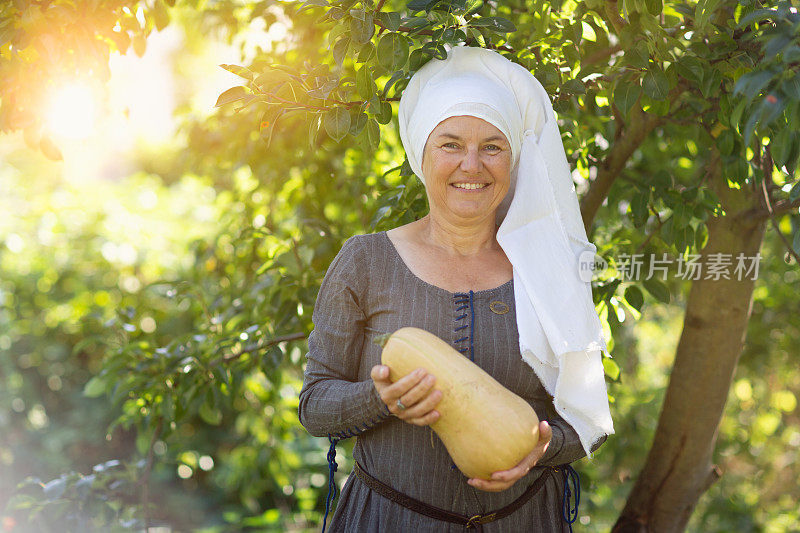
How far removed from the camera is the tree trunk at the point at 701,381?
8.92 feet

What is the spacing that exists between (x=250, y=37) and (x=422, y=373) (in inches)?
98.0

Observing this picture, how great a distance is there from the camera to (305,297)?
2.65 m

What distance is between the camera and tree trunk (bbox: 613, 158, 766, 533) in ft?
8.92

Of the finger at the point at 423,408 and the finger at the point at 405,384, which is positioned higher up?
the finger at the point at 405,384

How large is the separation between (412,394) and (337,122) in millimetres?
846

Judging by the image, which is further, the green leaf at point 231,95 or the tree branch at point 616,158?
the tree branch at point 616,158

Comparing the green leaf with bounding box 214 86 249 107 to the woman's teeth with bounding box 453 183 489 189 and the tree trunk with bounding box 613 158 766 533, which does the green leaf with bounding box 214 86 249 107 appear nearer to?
the woman's teeth with bounding box 453 183 489 189

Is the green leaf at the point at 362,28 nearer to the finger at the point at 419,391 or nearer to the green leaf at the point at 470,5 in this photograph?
the green leaf at the point at 470,5

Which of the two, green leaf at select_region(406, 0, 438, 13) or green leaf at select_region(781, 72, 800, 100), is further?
green leaf at select_region(406, 0, 438, 13)

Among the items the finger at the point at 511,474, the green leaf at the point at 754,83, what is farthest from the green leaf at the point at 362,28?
the finger at the point at 511,474

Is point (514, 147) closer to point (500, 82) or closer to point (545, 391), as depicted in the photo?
point (500, 82)

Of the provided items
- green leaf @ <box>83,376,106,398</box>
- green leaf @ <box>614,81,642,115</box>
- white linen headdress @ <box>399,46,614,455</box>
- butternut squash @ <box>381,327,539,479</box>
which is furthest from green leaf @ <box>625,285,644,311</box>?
green leaf @ <box>83,376,106,398</box>

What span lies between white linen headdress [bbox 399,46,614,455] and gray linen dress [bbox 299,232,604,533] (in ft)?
0.23

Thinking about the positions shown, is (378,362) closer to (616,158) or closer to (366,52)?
(366,52)
